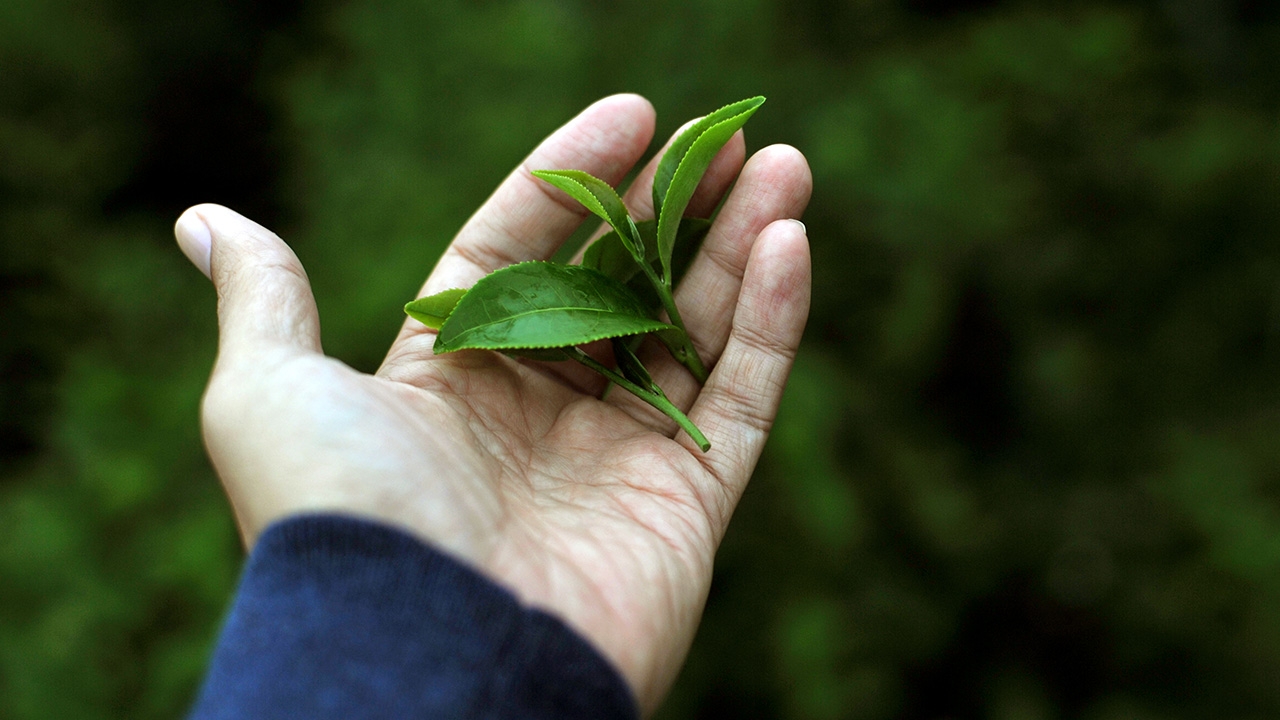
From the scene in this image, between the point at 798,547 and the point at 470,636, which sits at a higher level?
the point at 470,636

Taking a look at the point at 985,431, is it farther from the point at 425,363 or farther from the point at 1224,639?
the point at 425,363

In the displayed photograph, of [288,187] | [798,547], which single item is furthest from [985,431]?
[288,187]

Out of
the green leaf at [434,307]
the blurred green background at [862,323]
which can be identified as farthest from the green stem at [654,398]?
the blurred green background at [862,323]

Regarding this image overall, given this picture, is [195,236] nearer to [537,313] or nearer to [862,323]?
[537,313]

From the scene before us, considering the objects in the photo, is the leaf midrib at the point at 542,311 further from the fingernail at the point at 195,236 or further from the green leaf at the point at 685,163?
the fingernail at the point at 195,236

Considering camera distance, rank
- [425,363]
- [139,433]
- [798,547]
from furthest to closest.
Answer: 1. [139,433]
2. [798,547]
3. [425,363]
